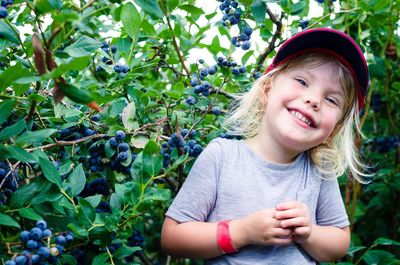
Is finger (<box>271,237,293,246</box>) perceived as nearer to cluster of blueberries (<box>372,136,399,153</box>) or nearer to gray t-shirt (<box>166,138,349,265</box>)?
gray t-shirt (<box>166,138,349,265</box>)

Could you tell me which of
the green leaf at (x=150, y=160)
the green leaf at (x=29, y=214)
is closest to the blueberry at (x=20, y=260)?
the green leaf at (x=29, y=214)

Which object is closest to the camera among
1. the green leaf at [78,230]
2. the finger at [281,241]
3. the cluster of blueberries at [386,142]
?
the green leaf at [78,230]

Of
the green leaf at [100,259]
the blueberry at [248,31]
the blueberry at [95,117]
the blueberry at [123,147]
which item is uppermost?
the blueberry at [248,31]

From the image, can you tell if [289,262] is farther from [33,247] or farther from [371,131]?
[371,131]

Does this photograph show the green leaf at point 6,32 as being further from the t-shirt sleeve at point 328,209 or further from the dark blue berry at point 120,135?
the t-shirt sleeve at point 328,209

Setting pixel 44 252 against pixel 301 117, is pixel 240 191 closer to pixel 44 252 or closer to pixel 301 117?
pixel 301 117

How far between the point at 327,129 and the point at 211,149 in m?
0.30

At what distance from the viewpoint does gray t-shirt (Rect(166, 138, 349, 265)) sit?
1527 mm

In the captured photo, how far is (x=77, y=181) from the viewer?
4.83 feet

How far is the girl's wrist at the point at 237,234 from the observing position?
1.46 m

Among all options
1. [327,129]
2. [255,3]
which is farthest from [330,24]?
[327,129]

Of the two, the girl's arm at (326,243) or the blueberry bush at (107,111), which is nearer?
the blueberry bush at (107,111)

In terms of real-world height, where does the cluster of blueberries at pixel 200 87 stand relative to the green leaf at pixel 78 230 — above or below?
above

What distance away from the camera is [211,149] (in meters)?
1.59
